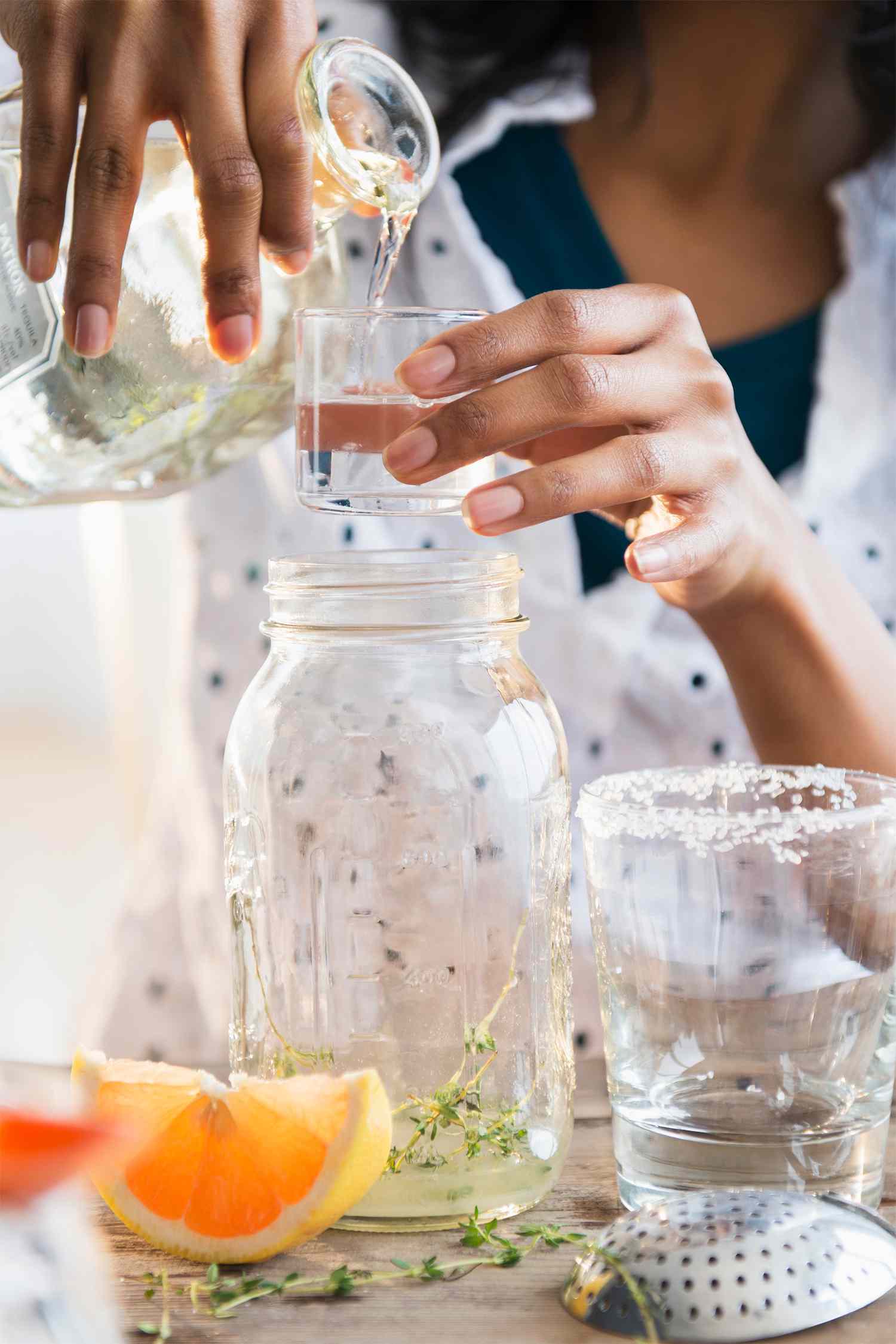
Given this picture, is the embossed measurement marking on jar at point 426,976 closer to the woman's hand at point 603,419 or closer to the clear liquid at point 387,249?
the woman's hand at point 603,419

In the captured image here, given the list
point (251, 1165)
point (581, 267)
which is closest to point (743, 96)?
point (581, 267)

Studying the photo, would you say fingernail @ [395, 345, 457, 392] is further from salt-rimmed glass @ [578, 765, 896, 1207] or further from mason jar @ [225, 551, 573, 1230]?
salt-rimmed glass @ [578, 765, 896, 1207]

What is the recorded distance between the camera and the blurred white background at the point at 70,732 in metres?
2.08

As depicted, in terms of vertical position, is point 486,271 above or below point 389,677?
above

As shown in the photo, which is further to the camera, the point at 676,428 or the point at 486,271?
the point at 486,271

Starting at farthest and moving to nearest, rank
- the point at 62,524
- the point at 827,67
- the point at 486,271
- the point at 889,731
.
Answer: the point at 62,524
the point at 827,67
the point at 486,271
the point at 889,731

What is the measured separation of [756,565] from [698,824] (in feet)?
0.88

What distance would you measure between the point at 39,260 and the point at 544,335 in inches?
8.3

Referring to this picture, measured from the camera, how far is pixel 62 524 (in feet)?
6.98

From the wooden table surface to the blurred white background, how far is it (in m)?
1.58

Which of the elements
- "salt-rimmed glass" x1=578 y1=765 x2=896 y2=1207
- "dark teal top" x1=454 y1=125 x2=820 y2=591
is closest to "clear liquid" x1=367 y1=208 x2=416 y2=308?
"salt-rimmed glass" x1=578 y1=765 x2=896 y2=1207

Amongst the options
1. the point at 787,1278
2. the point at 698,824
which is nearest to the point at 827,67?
the point at 698,824

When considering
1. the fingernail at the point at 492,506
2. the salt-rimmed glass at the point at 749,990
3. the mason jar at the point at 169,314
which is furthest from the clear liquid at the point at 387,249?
the salt-rimmed glass at the point at 749,990

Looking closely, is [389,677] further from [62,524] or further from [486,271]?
[62,524]
